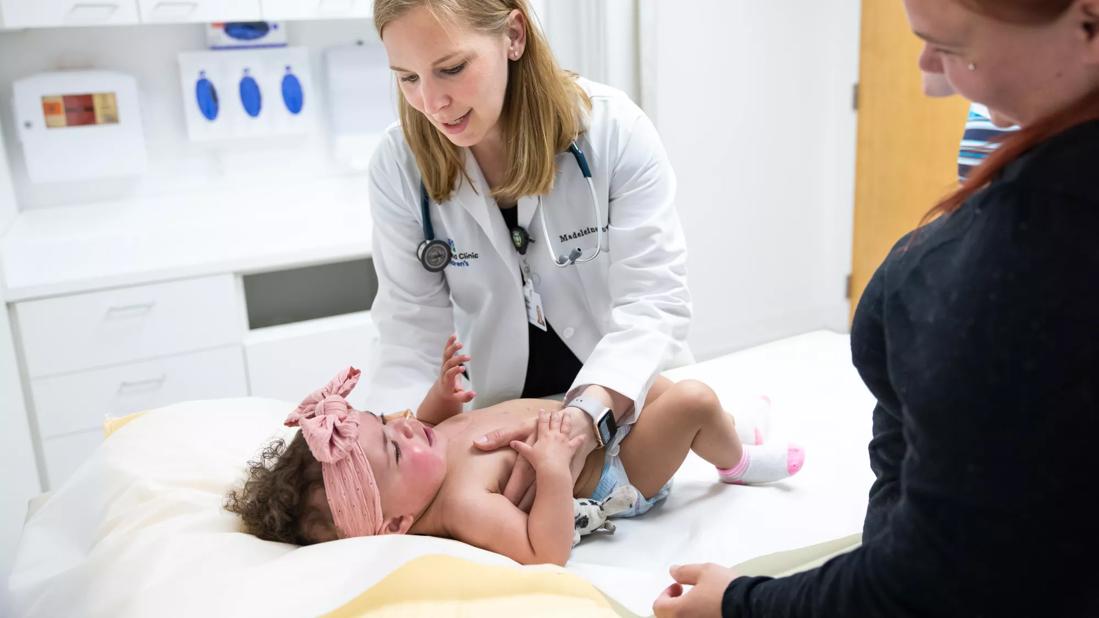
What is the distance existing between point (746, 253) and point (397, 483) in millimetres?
2655

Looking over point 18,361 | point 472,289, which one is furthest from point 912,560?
point 18,361

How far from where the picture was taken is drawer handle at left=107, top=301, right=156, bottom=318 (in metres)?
2.53

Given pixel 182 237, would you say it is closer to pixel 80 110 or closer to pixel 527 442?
pixel 80 110

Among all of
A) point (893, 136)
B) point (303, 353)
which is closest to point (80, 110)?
point (303, 353)

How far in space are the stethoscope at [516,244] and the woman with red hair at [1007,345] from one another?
41.2 inches

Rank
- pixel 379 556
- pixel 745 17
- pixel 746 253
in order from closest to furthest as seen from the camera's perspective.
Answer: pixel 379 556
pixel 745 17
pixel 746 253

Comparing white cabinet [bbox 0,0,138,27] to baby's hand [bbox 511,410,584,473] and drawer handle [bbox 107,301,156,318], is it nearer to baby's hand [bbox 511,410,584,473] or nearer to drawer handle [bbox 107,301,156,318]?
drawer handle [bbox 107,301,156,318]

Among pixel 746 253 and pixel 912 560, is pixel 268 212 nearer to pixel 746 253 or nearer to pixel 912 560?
pixel 746 253

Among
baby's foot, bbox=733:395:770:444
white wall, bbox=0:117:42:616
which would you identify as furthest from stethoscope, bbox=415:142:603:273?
white wall, bbox=0:117:42:616

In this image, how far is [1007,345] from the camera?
602 mm

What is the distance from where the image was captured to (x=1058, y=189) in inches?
23.7

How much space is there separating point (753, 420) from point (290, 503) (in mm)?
875

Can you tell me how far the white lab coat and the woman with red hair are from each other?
3.16 ft

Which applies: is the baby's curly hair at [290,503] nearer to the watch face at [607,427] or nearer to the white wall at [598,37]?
the watch face at [607,427]
